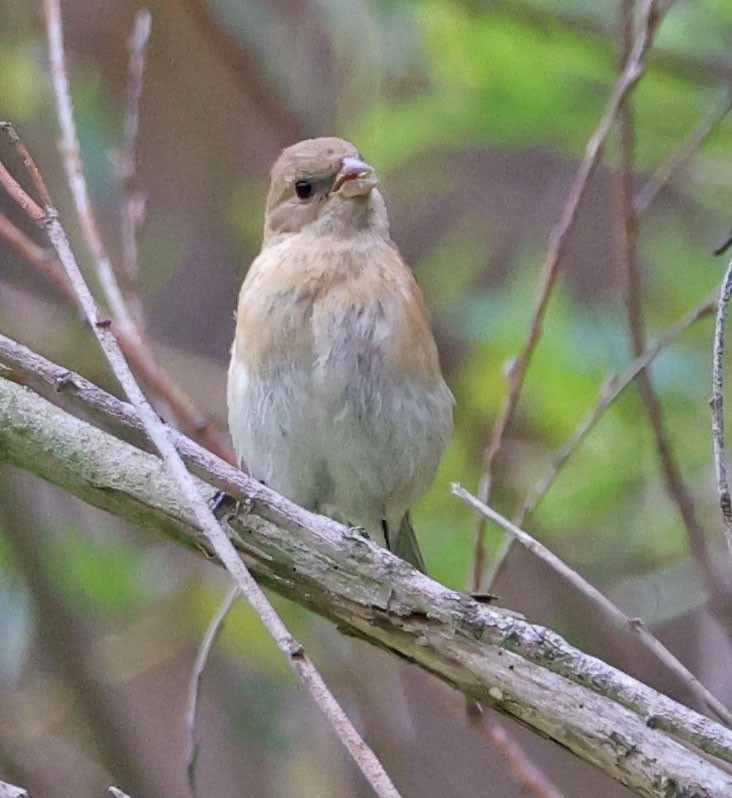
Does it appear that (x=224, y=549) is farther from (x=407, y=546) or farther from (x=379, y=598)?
(x=407, y=546)

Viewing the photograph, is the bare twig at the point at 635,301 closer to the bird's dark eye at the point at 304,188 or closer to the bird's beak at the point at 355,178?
the bird's beak at the point at 355,178

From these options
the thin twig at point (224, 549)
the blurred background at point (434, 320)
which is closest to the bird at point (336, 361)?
the blurred background at point (434, 320)

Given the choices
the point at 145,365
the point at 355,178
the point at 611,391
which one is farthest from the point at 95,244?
the point at 611,391

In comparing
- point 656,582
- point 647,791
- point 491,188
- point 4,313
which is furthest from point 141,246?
point 647,791

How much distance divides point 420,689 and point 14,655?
1422mm

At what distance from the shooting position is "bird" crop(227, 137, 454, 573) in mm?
3219

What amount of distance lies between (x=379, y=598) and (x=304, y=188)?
5.10 feet

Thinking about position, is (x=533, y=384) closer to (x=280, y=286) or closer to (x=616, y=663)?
(x=280, y=286)

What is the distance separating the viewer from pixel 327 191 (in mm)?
3482

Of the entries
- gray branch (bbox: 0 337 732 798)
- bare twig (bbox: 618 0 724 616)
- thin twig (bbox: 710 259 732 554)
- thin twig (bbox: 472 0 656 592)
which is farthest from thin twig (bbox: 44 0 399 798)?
bare twig (bbox: 618 0 724 616)

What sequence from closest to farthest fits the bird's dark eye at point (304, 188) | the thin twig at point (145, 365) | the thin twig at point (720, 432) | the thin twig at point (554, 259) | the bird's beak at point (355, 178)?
the thin twig at point (720, 432)
the thin twig at point (554, 259)
the thin twig at point (145, 365)
the bird's beak at point (355, 178)
the bird's dark eye at point (304, 188)

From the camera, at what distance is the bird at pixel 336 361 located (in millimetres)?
3219

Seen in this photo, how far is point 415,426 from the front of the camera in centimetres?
331

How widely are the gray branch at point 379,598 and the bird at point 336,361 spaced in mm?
801
